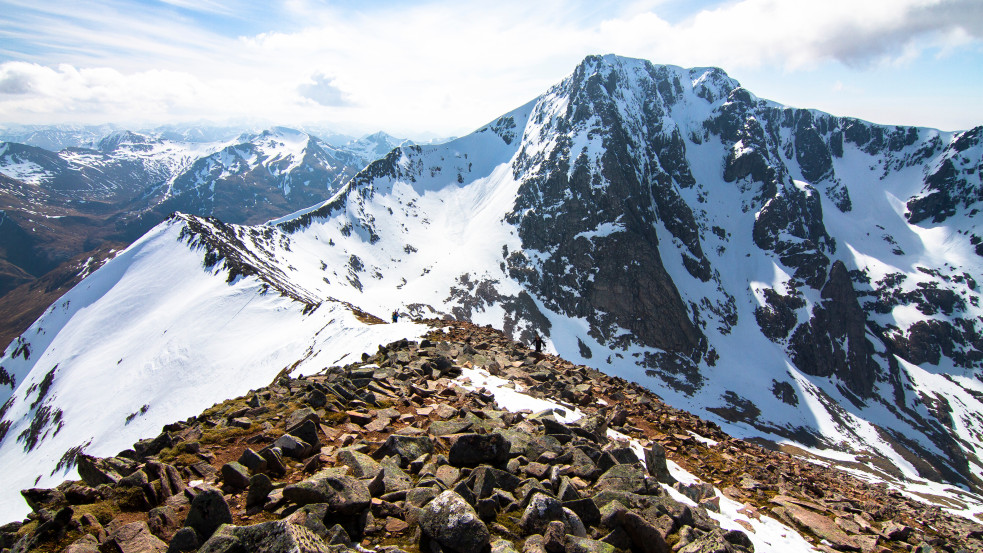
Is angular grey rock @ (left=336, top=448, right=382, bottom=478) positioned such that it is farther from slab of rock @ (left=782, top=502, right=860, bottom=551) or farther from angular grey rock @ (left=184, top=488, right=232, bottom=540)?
slab of rock @ (left=782, top=502, right=860, bottom=551)

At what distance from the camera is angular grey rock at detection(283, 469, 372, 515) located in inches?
286

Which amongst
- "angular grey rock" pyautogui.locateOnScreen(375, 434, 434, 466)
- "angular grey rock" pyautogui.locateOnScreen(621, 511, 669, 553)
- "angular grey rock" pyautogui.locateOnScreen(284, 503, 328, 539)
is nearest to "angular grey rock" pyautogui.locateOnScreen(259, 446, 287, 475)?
"angular grey rock" pyautogui.locateOnScreen(375, 434, 434, 466)

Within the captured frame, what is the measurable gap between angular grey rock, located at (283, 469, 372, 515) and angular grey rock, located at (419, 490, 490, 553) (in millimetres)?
1231

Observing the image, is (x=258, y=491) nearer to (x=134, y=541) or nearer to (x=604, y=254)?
(x=134, y=541)

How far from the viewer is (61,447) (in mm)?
54781

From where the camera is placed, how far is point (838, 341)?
179625 millimetres

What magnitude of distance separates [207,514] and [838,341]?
757 feet

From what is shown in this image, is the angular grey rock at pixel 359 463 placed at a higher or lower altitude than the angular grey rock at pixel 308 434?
higher

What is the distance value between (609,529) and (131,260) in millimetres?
130548

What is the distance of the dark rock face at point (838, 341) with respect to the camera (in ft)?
554

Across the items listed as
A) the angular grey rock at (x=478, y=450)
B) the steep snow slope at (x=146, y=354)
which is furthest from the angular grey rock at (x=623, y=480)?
the steep snow slope at (x=146, y=354)

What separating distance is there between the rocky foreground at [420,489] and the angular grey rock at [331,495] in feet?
0.08

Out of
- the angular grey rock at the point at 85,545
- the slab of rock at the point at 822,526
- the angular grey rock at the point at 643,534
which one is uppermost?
the angular grey rock at the point at 643,534

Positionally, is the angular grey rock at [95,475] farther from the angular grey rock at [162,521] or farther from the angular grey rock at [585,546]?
the angular grey rock at [585,546]
